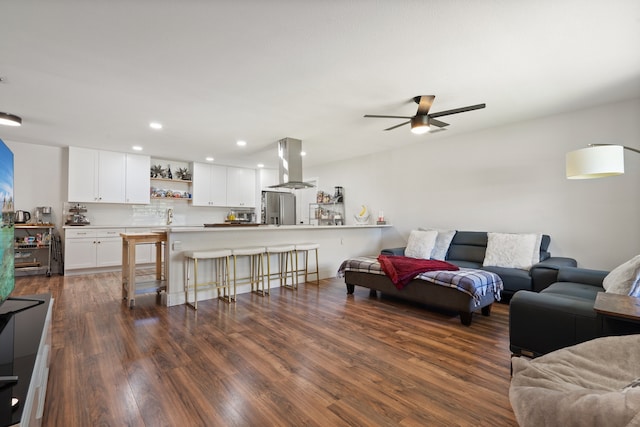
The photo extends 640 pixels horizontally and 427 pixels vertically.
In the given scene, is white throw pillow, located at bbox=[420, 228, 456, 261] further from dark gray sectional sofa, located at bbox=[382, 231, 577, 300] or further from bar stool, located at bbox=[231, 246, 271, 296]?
bar stool, located at bbox=[231, 246, 271, 296]

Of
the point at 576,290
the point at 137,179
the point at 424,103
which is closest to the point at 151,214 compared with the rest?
the point at 137,179

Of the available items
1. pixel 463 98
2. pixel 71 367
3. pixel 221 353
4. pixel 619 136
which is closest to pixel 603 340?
pixel 221 353

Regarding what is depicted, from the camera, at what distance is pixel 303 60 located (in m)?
2.70

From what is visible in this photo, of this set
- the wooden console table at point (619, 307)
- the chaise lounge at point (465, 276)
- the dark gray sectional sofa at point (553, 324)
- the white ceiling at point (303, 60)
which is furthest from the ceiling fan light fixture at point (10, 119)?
the wooden console table at point (619, 307)

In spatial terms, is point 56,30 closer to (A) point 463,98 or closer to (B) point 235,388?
(B) point 235,388

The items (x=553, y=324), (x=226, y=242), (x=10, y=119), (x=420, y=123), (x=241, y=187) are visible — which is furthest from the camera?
(x=241, y=187)

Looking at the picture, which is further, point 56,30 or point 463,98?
point 463,98

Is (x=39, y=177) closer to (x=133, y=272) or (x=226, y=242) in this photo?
(x=133, y=272)

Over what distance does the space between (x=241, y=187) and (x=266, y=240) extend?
3.76 meters

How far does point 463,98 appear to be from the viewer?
356 centimetres

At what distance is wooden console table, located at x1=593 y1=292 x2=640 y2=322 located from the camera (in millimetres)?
1424

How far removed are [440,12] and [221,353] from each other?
3.04 meters

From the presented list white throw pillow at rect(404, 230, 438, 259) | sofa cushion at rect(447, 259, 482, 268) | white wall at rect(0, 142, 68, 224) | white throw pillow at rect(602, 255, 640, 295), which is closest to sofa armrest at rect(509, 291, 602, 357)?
white throw pillow at rect(602, 255, 640, 295)

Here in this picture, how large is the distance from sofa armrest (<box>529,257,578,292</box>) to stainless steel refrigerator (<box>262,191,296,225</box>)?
19.8ft
